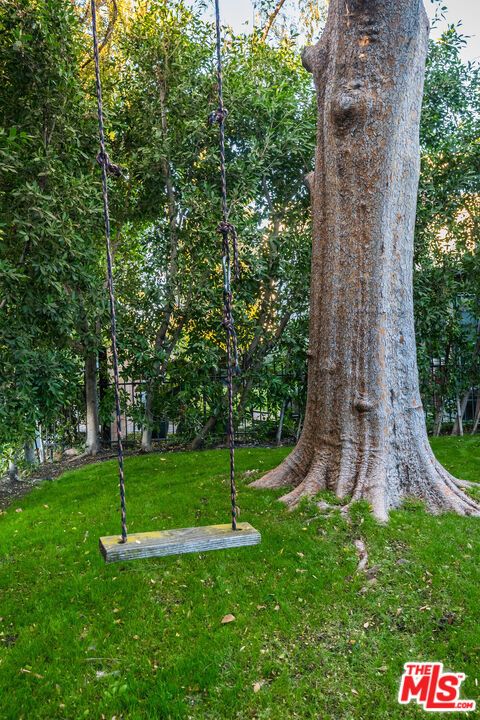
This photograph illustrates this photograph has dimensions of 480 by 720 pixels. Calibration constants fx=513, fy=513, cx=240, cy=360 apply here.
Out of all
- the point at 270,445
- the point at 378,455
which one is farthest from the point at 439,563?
the point at 270,445

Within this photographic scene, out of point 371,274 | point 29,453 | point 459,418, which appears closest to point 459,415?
point 459,418

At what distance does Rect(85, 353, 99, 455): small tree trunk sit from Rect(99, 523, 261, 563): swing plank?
502 centimetres

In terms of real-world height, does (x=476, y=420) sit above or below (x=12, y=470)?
above

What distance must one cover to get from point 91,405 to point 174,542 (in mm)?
5336

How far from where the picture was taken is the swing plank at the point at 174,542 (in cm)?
215

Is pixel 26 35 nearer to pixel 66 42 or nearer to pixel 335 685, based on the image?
pixel 66 42

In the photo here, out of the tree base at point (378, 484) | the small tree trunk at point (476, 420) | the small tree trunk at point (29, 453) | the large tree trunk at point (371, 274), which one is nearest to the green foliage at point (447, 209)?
the small tree trunk at point (476, 420)

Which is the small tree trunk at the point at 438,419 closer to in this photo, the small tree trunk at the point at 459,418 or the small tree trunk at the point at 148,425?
the small tree trunk at the point at 459,418

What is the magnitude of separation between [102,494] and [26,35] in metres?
4.13

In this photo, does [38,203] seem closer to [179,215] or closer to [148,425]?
[179,215]

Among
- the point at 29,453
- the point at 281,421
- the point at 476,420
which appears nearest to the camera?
the point at 29,453

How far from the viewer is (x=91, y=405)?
720 cm

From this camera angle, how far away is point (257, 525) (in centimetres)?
354

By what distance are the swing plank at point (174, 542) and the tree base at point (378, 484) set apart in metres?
1.44
